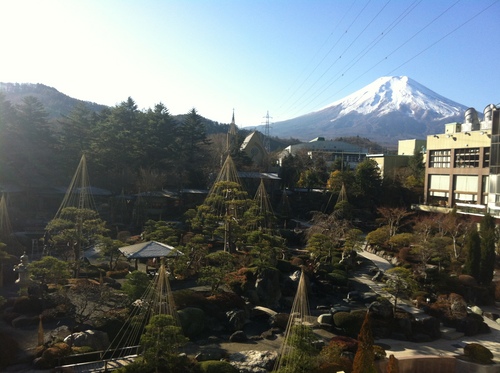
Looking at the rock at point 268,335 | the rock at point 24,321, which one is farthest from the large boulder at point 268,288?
the rock at point 24,321

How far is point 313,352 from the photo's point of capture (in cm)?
823

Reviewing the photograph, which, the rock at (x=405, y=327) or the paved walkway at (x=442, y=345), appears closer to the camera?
the paved walkway at (x=442, y=345)

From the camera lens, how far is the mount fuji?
12475 cm

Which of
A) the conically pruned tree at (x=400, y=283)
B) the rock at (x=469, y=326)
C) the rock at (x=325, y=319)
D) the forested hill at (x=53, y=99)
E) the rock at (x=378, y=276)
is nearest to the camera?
the rock at (x=325, y=319)

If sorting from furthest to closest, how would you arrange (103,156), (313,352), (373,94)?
(373,94) < (103,156) < (313,352)

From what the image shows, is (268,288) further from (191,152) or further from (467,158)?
Result: (191,152)

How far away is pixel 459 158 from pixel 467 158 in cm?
78

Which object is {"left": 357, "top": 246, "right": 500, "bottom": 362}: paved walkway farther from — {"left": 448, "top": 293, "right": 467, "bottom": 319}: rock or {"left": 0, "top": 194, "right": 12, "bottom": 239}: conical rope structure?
{"left": 0, "top": 194, "right": 12, "bottom": 239}: conical rope structure

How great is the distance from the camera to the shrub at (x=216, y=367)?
834cm

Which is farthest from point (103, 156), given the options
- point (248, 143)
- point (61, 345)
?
point (61, 345)

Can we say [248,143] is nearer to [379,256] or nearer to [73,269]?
[379,256]

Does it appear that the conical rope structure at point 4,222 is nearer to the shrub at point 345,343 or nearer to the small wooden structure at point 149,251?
the small wooden structure at point 149,251

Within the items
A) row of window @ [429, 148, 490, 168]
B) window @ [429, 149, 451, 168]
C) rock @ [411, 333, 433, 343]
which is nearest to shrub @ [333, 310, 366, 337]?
rock @ [411, 333, 433, 343]

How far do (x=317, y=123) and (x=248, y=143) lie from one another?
96.3 m
